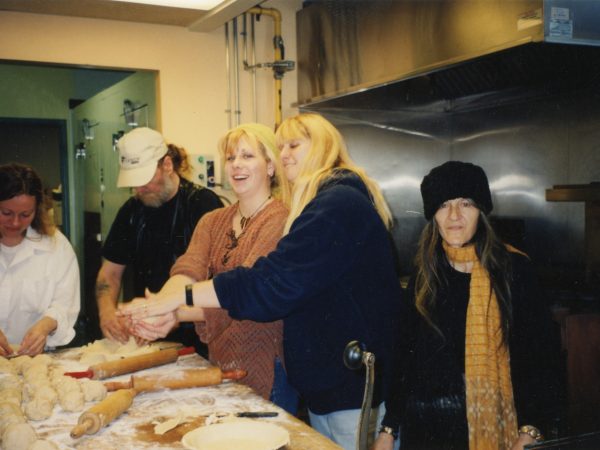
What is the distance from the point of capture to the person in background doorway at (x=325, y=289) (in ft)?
5.28

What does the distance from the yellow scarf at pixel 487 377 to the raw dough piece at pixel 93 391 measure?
981 mm

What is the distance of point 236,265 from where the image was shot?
197cm

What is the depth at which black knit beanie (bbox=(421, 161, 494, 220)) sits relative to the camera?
6.20 ft

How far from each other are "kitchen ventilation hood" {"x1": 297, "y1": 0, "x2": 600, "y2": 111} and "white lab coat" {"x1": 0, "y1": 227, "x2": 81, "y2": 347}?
1.63 meters

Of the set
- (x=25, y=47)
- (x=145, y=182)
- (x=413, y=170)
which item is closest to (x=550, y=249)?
(x=413, y=170)

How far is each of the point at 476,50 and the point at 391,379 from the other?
129 centimetres

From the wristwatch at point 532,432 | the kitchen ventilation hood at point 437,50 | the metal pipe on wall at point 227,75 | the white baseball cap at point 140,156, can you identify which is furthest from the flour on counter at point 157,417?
the metal pipe on wall at point 227,75

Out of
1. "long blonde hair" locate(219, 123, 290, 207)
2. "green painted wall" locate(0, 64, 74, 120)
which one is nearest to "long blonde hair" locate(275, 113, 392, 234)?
"long blonde hair" locate(219, 123, 290, 207)

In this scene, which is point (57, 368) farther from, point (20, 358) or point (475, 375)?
point (475, 375)

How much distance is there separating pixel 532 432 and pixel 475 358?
0.24 m

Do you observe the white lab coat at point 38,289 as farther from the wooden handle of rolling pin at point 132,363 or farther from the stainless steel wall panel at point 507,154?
the stainless steel wall panel at point 507,154

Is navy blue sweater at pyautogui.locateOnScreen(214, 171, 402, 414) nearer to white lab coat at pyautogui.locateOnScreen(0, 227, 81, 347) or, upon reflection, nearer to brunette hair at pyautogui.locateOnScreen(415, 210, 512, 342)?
brunette hair at pyautogui.locateOnScreen(415, 210, 512, 342)

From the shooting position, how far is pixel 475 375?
5.86 feet

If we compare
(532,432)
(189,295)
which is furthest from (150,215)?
(532,432)
